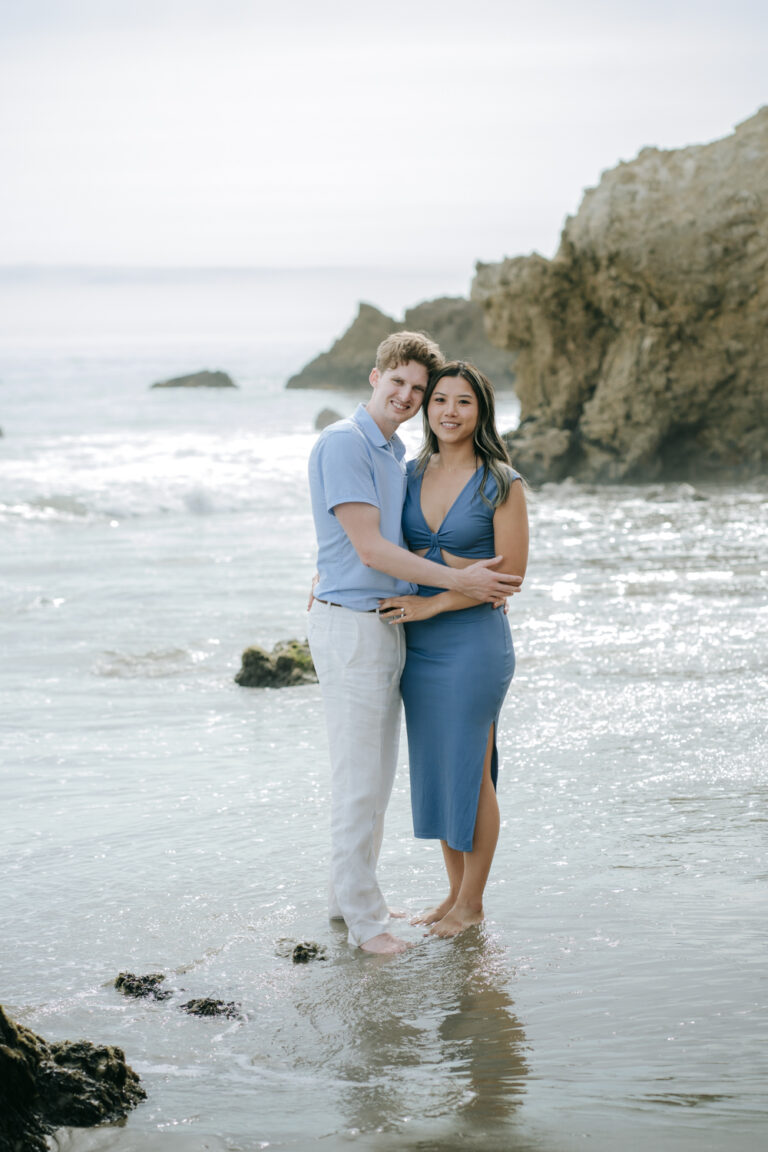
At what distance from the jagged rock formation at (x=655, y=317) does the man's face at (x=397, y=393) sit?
17.0 metres

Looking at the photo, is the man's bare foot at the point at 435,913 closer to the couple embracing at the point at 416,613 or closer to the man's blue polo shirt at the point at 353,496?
the couple embracing at the point at 416,613

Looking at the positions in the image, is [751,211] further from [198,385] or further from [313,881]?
[198,385]

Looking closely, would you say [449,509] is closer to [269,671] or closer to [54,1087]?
[54,1087]

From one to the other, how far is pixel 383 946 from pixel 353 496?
4.89 ft

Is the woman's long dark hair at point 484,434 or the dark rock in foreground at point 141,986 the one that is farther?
the woman's long dark hair at point 484,434

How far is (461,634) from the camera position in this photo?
4.18 metres

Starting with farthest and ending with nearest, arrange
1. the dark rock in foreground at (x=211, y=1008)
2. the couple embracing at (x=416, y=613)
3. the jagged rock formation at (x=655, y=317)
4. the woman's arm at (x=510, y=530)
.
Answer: the jagged rock formation at (x=655, y=317) → the woman's arm at (x=510, y=530) → the couple embracing at (x=416, y=613) → the dark rock in foreground at (x=211, y=1008)

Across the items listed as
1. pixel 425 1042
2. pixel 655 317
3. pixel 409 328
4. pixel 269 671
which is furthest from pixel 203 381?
pixel 425 1042

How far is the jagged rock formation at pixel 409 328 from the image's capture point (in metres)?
55.6

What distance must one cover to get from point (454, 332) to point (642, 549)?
43022 millimetres

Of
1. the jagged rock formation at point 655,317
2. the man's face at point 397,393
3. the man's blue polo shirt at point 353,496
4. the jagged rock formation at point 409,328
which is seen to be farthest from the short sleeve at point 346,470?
the jagged rock formation at point 409,328

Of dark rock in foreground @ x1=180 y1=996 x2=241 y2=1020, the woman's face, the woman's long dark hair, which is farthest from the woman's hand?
dark rock in foreground @ x1=180 y1=996 x2=241 y2=1020

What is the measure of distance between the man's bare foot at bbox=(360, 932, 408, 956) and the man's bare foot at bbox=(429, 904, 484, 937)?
0.14 metres

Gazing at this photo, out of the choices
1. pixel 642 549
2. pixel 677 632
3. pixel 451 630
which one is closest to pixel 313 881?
pixel 451 630
